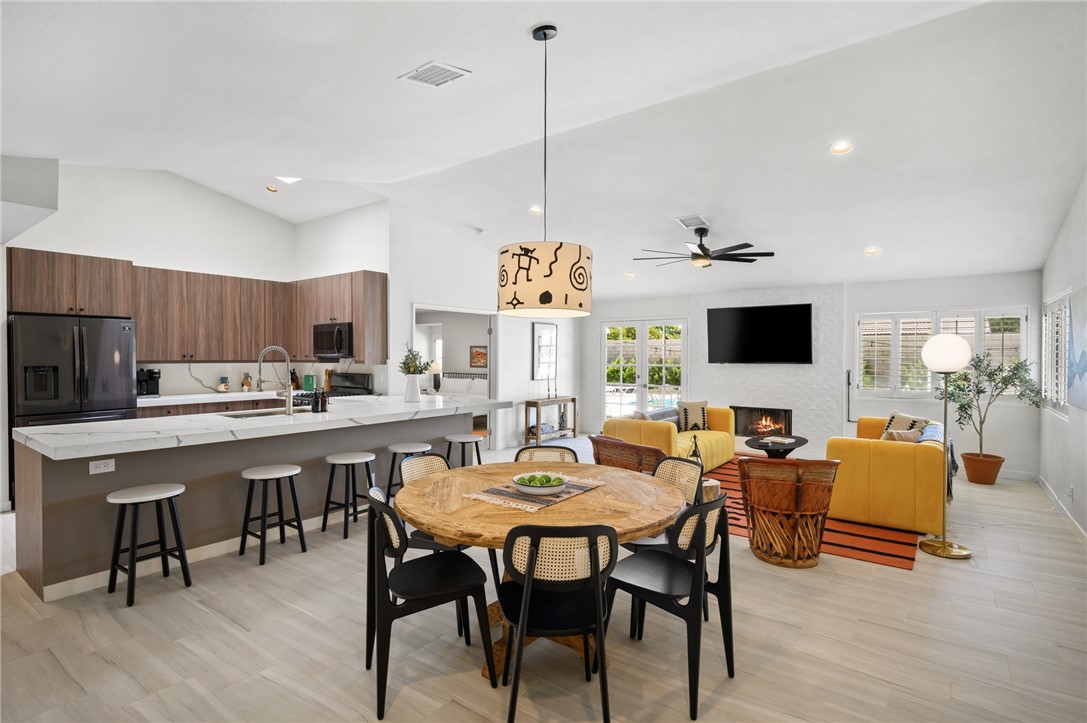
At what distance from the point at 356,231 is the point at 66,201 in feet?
8.63

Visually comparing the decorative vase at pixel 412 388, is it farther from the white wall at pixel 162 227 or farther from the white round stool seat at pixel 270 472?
the white wall at pixel 162 227

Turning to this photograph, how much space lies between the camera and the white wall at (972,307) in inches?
239

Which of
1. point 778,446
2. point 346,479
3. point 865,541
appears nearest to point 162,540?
point 346,479

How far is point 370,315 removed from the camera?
6.09 m

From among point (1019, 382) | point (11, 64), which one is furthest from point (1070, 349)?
point (11, 64)

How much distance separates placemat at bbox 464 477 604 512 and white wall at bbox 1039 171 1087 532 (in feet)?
12.1

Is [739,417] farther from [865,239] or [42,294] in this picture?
[42,294]

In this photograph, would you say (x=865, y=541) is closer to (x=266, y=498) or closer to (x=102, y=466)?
(x=266, y=498)

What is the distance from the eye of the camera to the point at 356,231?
6578 millimetres

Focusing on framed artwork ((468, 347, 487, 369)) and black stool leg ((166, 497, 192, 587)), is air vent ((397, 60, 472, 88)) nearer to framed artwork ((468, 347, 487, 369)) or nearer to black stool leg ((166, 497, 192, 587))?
black stool leg ((166, 497, 192, 587))

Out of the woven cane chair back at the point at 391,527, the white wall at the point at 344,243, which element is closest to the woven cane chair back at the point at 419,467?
the woven cane chair back at the point at 391,527

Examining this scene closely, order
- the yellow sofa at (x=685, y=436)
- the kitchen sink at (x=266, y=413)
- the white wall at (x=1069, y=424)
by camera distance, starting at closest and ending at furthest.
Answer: the white wall at (x=1069, y=424), the kitchen sink at (x=266, y=413), the yellow sofa at (x=685, y=436)

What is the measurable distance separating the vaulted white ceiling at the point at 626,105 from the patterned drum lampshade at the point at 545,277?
0.99m

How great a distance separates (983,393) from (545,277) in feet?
19.9
